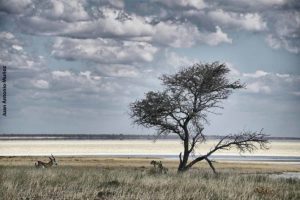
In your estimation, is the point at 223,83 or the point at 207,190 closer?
Answer: the point at 207,190

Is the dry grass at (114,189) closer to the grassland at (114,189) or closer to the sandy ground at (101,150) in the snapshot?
the grassland at (114,189)

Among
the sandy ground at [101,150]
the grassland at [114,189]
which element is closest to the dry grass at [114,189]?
the grassland at [114,189]

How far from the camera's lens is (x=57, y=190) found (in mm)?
17125

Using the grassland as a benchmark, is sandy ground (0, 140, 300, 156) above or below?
above

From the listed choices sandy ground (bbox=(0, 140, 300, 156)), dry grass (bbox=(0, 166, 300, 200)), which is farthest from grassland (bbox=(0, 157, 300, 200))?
sandy ground (bbox=(0, 140, 300, 156))

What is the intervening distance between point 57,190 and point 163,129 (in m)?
13.6

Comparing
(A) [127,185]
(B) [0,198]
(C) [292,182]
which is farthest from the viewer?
(C) [292,182]

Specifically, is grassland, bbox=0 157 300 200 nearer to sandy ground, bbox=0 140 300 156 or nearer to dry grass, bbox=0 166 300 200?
dry grass, bbox=0 166 300 200

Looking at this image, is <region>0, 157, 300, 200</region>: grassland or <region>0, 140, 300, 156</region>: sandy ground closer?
<region>0, 157, 300, 200</region>: grassland

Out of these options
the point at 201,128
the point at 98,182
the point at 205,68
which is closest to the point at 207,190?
the point at 98,182

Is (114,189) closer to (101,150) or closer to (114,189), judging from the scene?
(114,189)

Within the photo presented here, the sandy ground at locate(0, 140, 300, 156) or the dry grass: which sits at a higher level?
the sandy ground at locate(0, 140, 300, 156)

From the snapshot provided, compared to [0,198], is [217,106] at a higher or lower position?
higher

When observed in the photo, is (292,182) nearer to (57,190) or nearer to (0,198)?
(57,190)
